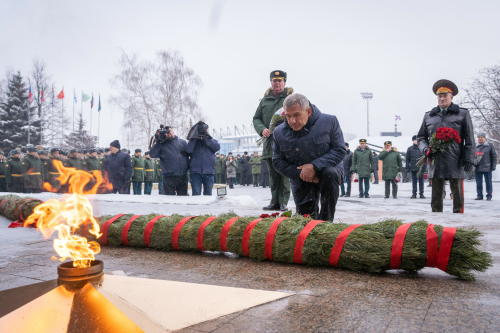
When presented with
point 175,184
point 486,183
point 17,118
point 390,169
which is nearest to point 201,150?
point 175,184

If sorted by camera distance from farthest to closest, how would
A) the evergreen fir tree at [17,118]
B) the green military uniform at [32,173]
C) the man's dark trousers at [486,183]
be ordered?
the evergreen fir tree at [17,118] < the green military uniform at [32,173] < the man's dark trousers at [486,183]

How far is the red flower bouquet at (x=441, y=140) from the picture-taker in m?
5.37

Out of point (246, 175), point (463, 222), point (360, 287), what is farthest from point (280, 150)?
point (246, 175)

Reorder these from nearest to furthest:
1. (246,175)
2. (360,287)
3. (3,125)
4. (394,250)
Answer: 1. (360,287)
2. (394,250)
3. (246,175)
4. (3,125)

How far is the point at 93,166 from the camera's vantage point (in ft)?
47.8

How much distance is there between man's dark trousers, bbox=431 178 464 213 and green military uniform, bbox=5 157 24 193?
1400 cm

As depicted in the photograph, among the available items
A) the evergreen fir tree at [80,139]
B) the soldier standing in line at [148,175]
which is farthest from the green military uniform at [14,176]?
the evergreen fir tree at [80,139]

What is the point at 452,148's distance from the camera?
550 centimetres

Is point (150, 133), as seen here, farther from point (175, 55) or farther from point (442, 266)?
point (442, 266)

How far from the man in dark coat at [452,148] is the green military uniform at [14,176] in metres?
13.9

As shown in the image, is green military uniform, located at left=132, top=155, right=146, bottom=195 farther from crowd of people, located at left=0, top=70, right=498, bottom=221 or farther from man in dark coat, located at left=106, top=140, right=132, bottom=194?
man in dark coat, located at left=106, top=140, right=132, bottom=194

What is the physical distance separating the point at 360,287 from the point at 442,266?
0.57 m

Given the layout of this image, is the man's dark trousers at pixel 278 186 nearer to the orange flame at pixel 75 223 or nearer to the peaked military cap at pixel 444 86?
the peaked military cap at pixel 444 86

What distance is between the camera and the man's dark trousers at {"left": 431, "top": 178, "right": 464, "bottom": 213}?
5619 mm
